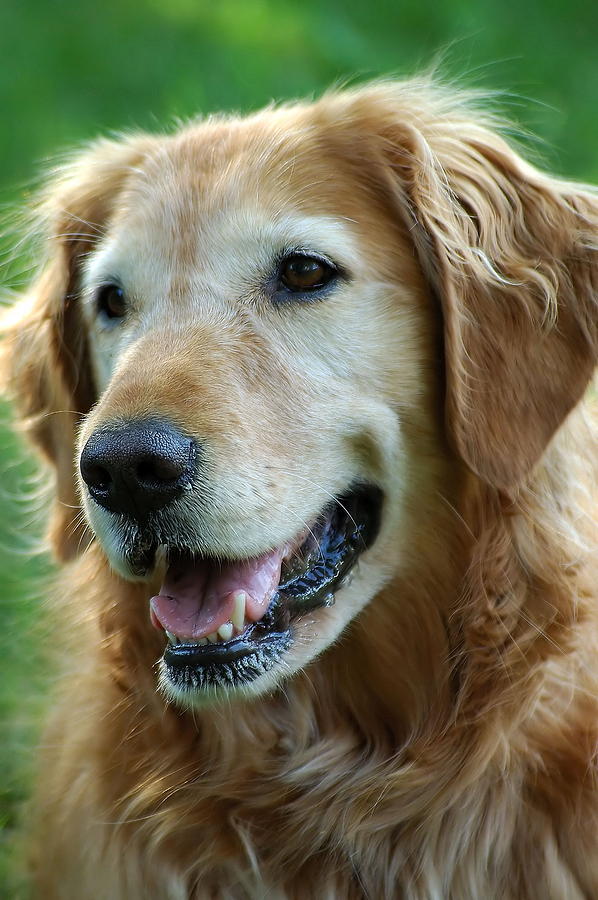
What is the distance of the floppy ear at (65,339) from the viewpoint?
3596mm

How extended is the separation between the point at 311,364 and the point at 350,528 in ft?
1.43

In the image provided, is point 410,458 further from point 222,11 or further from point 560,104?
point 222,11

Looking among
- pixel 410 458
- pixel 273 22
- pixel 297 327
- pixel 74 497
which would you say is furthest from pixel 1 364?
pixel 273 22

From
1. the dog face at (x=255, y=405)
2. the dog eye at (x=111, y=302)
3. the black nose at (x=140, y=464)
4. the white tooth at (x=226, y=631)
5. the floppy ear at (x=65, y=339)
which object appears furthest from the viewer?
the floppy ear at (x=65, y=339)

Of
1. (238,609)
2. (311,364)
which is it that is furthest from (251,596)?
(311,364)

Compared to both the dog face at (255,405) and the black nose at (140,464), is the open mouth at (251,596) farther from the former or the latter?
the black nose at (140,464)

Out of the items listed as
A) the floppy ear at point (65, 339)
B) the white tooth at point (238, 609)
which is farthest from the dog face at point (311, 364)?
the floppy ear at point (65, 339)

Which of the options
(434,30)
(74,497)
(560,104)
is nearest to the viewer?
(74,497)

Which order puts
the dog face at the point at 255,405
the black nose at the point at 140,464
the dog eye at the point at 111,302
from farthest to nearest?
the dog eye at the point at 111,302 → the dog face at the point at 255,405 → the black nose at the point at 140,464

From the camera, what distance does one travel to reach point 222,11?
26.3ft

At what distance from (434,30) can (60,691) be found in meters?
5.88

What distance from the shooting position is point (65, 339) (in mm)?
3662

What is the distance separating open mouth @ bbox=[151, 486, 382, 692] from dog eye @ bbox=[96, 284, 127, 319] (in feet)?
2.43

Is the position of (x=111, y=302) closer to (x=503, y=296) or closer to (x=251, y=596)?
(x=251, y=596)
